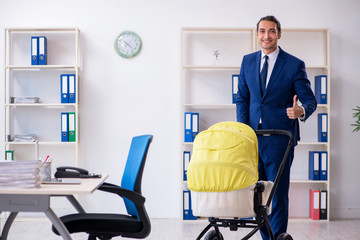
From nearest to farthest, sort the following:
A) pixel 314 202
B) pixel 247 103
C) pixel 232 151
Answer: pixel 232 151 → pixel 247 103 → pixel 314 202

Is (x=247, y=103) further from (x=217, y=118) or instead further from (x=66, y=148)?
(x=66, y=148)

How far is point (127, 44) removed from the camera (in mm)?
4895

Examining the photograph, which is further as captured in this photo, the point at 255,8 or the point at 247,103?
the point at 255,8

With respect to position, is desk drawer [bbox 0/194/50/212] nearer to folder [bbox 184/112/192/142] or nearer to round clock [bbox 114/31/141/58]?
folder [bbox 184/112/192/142]

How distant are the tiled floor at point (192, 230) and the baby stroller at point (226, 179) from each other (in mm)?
1724

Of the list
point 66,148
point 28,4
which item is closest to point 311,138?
point 66,148

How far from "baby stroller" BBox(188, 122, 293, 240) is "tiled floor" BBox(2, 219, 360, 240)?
172 centimetres

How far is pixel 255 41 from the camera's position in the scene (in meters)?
4.78

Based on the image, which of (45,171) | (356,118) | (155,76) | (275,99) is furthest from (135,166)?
(356,118)

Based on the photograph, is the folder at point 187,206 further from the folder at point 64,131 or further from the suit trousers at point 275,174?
the suit trousers at point 275,174

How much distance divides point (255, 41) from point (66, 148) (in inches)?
88.0

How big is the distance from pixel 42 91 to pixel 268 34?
281 centimetres

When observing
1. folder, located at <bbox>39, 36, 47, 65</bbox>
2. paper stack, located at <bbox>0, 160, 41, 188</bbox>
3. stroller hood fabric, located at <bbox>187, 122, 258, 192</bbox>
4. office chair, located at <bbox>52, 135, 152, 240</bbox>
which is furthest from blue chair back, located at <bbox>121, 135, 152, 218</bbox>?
folder, located at <bbox>39, 36, 47, 65</bbox>

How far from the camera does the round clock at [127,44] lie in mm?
4887
